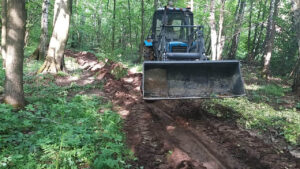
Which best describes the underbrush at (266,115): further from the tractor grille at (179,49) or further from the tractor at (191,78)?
the tractor grille at (179,49)

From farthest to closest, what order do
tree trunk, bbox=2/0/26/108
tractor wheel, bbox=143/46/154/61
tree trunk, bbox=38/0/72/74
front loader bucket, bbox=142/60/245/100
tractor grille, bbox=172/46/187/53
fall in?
1. tree trunk, bbox=38/0/72/74
2. tractor wheel, bbox=143/46/154/61
3. tractor grille, bbox=172/46/187/53
4. front loader bucket, bbox=142/60/245/100
5. tree trunk, bbox=2/0/26/108

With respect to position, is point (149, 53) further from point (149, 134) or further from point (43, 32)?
point (43, 32)

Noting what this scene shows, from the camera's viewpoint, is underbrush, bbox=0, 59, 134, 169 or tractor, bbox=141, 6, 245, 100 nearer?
underbrush, bbox=0, 59, 134, 169

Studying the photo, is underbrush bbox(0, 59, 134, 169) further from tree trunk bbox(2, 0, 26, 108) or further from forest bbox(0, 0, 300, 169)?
tree trunk bbox(2, 0, 26, 108)

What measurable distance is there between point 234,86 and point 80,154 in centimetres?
409

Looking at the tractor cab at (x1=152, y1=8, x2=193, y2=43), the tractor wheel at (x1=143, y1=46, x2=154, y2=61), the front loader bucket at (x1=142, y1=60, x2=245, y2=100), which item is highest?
the tractor cab at (x1=152, y1=8, x2=193, y2=43)

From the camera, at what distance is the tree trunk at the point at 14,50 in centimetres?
434

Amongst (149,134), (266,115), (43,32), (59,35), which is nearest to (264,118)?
(266,115)

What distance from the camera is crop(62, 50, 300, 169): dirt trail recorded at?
11.5 feet

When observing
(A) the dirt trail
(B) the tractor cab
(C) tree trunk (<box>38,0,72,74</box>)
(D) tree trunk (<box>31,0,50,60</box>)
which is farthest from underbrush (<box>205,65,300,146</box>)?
(D) tree trunk (<box>31,0,50,60</box>)

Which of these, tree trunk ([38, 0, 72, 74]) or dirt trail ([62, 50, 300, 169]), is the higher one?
tree trunk ([38, 0, 72, 74])

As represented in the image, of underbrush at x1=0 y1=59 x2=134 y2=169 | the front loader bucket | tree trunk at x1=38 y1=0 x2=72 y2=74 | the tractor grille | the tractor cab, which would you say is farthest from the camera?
tree trunk at x1=38 y1=0 x2=72 y2=74

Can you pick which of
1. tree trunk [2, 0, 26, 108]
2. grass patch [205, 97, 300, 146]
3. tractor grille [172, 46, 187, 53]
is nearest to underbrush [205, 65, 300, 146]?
grass patch [205, 97, 300, 146]

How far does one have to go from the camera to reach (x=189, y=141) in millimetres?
4199
